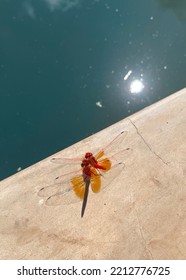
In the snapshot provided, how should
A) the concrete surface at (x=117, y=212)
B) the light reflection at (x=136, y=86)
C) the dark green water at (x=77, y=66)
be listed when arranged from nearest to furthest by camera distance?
the concrete surface at (x=117, y=212) → the dark green water at (x=77, y=66) → the light reflection at (x=136, y=86)

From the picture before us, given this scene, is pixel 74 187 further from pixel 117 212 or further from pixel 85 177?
pixel 117 212

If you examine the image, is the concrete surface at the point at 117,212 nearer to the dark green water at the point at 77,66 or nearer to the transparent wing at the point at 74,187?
the transparent wing at the point at 74,187

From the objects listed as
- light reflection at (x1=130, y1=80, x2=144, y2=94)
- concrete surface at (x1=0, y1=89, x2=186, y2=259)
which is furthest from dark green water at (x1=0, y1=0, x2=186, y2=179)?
concrete surface at (x1=0, y1=89, x2=186, y2=259)

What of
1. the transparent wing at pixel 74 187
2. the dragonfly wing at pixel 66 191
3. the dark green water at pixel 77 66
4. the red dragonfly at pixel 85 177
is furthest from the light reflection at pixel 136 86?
the dragonfly wing at pixel 66 191

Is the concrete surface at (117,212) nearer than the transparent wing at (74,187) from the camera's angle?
Yes

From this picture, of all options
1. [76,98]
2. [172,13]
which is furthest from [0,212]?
[172,13]

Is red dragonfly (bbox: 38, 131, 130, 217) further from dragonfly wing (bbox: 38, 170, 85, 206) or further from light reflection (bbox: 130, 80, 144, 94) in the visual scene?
light reflection (bbox: 130, 80, 144, 94)

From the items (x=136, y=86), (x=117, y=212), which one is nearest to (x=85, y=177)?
(x=117, y=212)

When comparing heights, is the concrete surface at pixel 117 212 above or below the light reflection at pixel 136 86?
below
